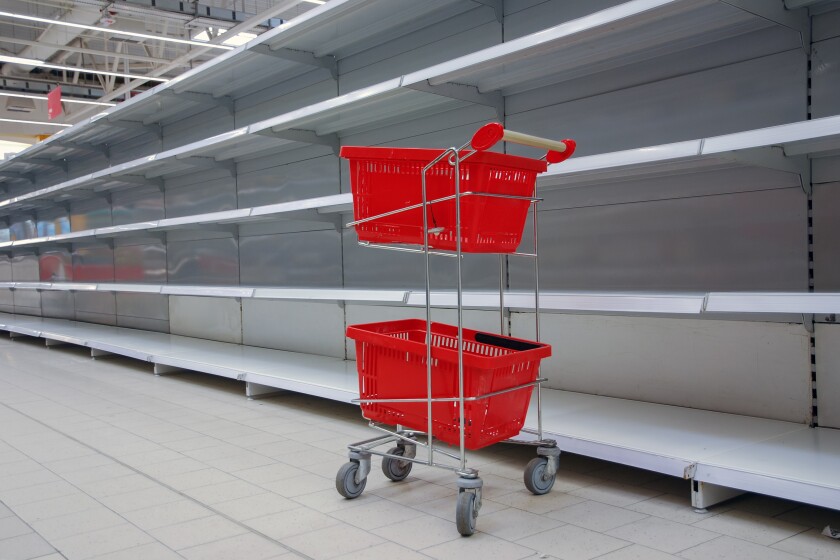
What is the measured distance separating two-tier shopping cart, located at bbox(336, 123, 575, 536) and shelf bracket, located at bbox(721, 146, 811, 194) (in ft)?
1.95

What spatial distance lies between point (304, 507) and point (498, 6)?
8.78ft

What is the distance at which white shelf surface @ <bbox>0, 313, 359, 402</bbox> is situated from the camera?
13.3 ft

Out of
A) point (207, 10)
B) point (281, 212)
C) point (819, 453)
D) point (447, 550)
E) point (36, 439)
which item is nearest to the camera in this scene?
point (447, 550)

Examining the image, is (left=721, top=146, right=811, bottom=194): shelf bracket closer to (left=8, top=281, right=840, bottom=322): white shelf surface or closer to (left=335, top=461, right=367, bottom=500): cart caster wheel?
(left=8, top=281, right=840, bottom=322): white shelf surface

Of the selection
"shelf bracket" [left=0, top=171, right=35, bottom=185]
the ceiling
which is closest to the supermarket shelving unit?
the ceiling

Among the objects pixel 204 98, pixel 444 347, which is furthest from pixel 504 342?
pixel 204 98

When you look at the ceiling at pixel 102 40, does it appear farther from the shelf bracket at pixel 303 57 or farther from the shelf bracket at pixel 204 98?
the shelf bracket at pixel 303 57

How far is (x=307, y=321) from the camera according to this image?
5.31 metres

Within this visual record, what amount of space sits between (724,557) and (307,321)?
3.76 m

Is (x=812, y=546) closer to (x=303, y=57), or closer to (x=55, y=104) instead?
(x=303, y=57)

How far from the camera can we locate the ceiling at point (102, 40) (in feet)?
24.3

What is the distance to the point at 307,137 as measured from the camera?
15.3 ft

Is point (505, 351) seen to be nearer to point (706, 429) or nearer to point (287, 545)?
point (706, 429)

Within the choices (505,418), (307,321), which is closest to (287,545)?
(505,418)
